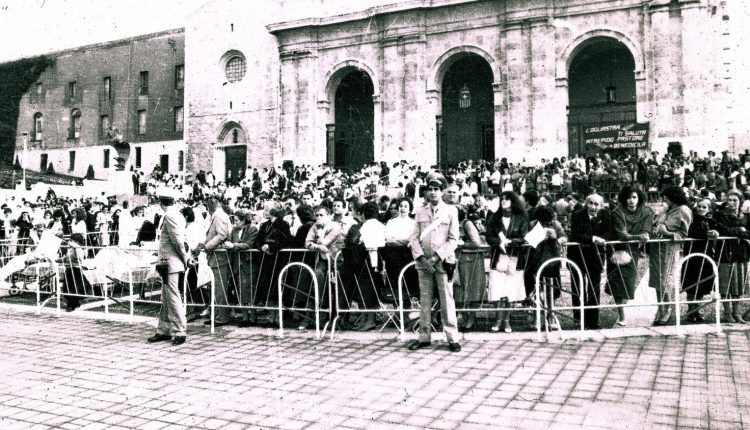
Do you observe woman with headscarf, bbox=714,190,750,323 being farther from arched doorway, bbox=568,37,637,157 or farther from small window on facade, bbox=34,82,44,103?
small window on facade, bbox=34,82,44,103

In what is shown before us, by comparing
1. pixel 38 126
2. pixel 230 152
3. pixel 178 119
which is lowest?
pixel 230 152

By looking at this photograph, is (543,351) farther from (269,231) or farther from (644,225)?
(269,231)

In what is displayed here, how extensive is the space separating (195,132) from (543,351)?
34096mm

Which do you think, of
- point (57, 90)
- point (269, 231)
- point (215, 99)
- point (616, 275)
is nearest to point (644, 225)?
point (616, 275)

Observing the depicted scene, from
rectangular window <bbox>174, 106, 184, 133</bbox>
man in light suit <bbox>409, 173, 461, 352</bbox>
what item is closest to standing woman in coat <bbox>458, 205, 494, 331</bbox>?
man in light suit <bbox>409, 173, 461, 352</bbox>

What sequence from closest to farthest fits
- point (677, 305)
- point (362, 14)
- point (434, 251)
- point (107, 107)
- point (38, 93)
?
point (434, 251) → point (677, 305) → point (362, 14) → point (107, 107) → point (38, 93)

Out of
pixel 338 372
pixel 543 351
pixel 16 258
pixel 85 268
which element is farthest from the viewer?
A: pixel 16 258

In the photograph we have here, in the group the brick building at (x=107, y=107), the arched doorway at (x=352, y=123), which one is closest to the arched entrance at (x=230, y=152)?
the brick building at (x=107, y=107)

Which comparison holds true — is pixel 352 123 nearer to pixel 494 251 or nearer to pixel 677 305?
pixel 494 251

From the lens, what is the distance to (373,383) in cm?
561

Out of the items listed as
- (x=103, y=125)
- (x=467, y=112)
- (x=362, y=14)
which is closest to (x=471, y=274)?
(x=362, y=14)

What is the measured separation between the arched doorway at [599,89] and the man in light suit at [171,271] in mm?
24468

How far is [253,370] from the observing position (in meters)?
6.19

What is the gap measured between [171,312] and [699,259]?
6.87m
